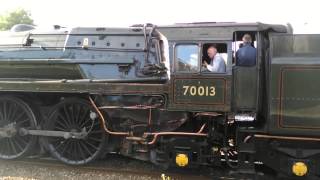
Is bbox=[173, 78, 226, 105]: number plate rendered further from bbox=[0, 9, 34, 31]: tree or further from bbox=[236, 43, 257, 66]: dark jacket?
bbox=[0, 9, 34, 31]: tree

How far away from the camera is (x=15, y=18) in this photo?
46.0 metres

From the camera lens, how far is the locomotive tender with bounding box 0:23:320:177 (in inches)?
334

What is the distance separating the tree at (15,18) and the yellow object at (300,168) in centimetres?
3883

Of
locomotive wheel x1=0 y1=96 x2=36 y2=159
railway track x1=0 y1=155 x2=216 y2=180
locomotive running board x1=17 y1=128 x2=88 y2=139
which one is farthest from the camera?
locomotive wheel x1=0 y1=96 x2=36 y2=159

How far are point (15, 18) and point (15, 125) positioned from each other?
37.7 m

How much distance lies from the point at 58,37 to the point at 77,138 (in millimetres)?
2119

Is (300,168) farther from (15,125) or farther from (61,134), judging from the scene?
(15,125)

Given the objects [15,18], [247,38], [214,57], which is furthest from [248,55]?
[15,18]

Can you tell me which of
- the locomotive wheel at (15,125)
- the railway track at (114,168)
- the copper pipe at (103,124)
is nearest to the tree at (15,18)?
the locomotive wheel at (15,125)

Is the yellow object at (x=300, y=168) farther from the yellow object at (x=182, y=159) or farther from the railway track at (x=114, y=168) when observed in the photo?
the yellow object at (x=182, y=159)

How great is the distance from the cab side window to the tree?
123ft

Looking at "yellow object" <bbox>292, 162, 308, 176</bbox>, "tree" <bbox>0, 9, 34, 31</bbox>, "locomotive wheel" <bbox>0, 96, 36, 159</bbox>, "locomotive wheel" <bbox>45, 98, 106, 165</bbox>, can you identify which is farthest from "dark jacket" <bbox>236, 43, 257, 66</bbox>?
"tree" <bbox>0, 9, 34, 31</bbox>

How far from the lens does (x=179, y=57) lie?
29.4 ft

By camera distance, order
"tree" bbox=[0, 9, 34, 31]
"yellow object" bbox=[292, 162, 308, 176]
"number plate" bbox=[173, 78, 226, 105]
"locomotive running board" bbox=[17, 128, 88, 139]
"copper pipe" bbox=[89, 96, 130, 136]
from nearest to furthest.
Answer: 1. "yellow object" bbox=[292, 162, 308, 176]
2. "number plate" bbox=[173, 78, 226, 105]
3. "copper pipe" bbox=[89, 96, 130, 136]
4. "locomotive running board" bbox=[17, 128, 88, 139]
5. "tree" bbox=[0, 9, 34, 31]
